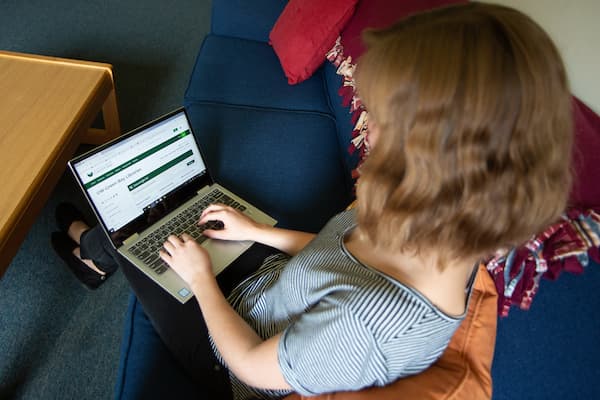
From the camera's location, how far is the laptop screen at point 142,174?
3.24 feet

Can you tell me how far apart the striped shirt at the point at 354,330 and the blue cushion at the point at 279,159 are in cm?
65

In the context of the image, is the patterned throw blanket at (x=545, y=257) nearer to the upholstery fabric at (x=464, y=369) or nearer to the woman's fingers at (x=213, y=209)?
the upholstery fabric at (x=464, y=369)

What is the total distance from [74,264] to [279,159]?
79 cm

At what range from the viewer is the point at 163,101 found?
238cm

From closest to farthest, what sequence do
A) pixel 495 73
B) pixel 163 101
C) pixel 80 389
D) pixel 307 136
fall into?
pixel 495 73
pixel 80 389
pixel 307 136
pixel 163 101

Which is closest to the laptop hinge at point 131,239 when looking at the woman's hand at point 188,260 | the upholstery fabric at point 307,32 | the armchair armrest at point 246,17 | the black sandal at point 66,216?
the woman's hand at point 188,260

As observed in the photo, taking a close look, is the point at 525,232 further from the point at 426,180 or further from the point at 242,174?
the point at 242,174

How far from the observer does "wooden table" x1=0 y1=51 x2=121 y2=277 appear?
1127mm

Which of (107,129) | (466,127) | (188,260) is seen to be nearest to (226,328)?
(188,260)

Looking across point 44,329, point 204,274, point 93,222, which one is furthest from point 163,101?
point 204,274

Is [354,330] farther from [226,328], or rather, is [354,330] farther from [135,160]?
[135,160]

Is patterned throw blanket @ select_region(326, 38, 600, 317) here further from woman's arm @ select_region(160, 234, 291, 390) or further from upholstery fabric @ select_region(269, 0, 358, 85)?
upholstery fabric @ select_region(269, 0, 358, 85)

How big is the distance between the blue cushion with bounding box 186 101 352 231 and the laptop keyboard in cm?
18

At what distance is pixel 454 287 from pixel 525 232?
128 millimetres
